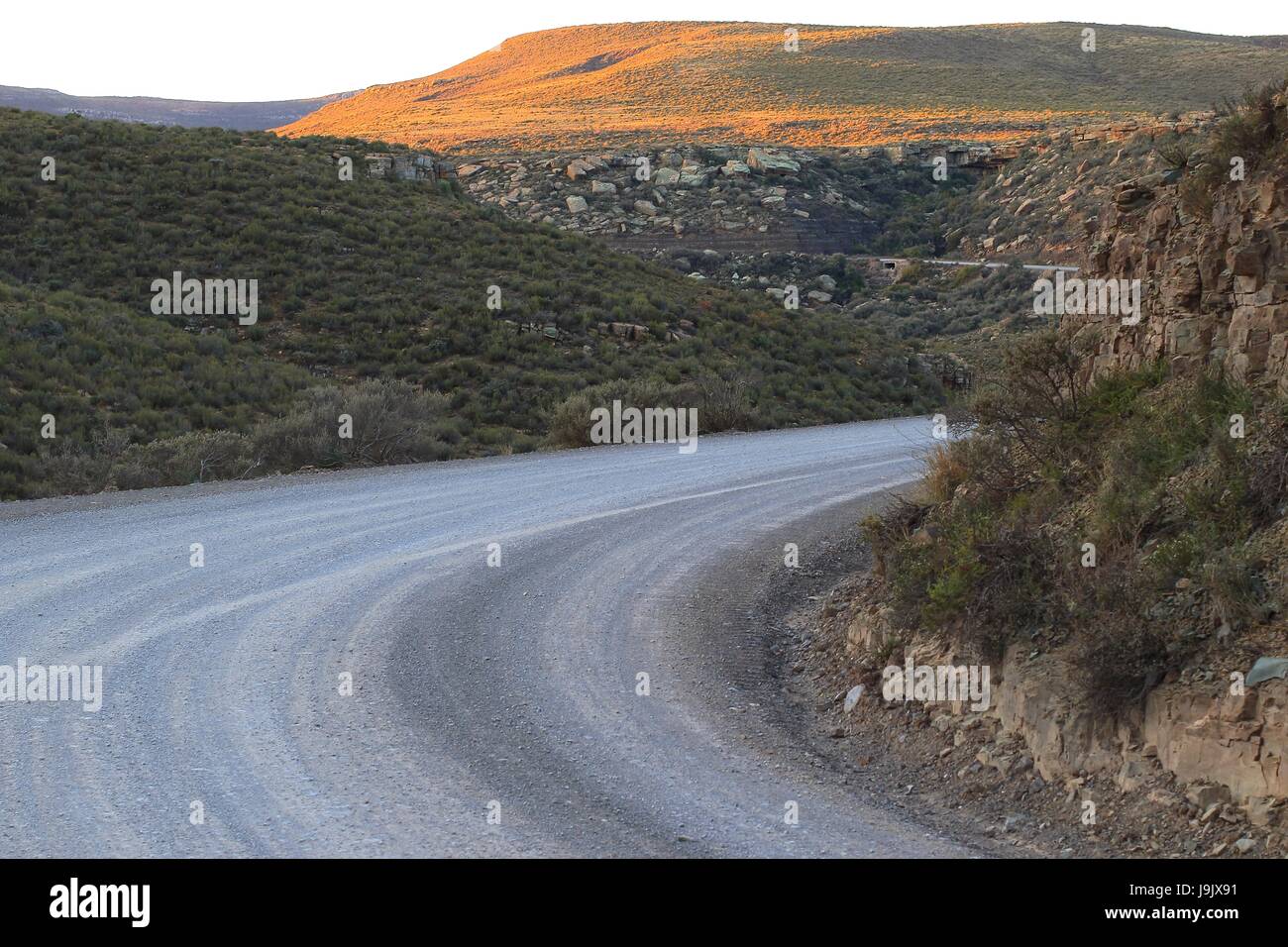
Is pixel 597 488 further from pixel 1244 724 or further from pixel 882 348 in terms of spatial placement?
pixel 882 348

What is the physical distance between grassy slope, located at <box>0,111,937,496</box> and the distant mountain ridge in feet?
354

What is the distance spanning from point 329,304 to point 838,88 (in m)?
70.5

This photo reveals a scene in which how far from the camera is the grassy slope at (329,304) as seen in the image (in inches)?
871

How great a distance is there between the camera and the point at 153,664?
7273mm

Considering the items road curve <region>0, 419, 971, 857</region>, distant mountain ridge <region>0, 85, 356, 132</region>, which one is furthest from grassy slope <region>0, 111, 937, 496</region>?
distant mountain ridge <region>0, 85, 356, 132</region>

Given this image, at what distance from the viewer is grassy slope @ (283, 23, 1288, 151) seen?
78625mm

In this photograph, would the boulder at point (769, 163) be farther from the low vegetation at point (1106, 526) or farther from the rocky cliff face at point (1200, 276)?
the low vegetation at point (1106, 526)

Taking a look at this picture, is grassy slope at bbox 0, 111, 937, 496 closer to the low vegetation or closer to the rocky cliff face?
the low vegetation

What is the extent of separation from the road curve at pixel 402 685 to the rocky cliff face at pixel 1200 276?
3.46 m

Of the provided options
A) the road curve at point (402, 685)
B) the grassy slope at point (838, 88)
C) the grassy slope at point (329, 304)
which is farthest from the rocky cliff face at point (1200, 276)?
the grassy slope at point (838, 88)

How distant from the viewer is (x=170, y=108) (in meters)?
143

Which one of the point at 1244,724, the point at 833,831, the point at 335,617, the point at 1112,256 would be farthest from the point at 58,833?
the point at 1112,256

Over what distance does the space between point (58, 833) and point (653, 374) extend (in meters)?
21.4

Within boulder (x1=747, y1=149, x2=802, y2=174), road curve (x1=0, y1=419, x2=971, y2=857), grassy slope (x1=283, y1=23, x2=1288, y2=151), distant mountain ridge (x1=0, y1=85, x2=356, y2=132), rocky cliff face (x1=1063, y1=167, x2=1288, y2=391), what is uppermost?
distant mountain ridge (x1=0, y1=85, x2=356, y2=132)
